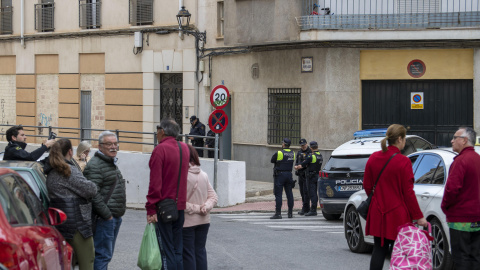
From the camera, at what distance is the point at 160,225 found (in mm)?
8492

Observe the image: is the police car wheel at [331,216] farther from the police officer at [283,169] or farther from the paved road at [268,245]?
the police officer at [283,169]

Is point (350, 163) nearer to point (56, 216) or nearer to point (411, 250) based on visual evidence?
point (411, 250)

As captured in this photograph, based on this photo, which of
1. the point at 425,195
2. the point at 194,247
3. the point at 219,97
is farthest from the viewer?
the point at 219,97

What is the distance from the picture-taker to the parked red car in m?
5.73

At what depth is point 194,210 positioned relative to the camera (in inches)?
343

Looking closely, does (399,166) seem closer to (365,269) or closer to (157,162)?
(157,162)

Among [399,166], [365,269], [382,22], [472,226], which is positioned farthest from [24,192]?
[382,22]

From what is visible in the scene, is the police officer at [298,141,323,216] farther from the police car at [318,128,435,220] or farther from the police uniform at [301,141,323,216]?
the police car at [318,128,435,220]

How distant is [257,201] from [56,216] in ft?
46.1

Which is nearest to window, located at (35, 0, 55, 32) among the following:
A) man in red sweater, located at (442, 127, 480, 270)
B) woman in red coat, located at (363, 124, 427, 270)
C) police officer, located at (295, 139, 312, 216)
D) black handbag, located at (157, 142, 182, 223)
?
police officer, located at (295, 139, 312, 216)

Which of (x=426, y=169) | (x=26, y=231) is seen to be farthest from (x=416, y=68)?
(x=26, y=231)

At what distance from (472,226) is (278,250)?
502cm

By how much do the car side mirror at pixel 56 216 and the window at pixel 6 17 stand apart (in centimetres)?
2764

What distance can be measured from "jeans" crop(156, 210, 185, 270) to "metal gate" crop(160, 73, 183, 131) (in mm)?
19456
